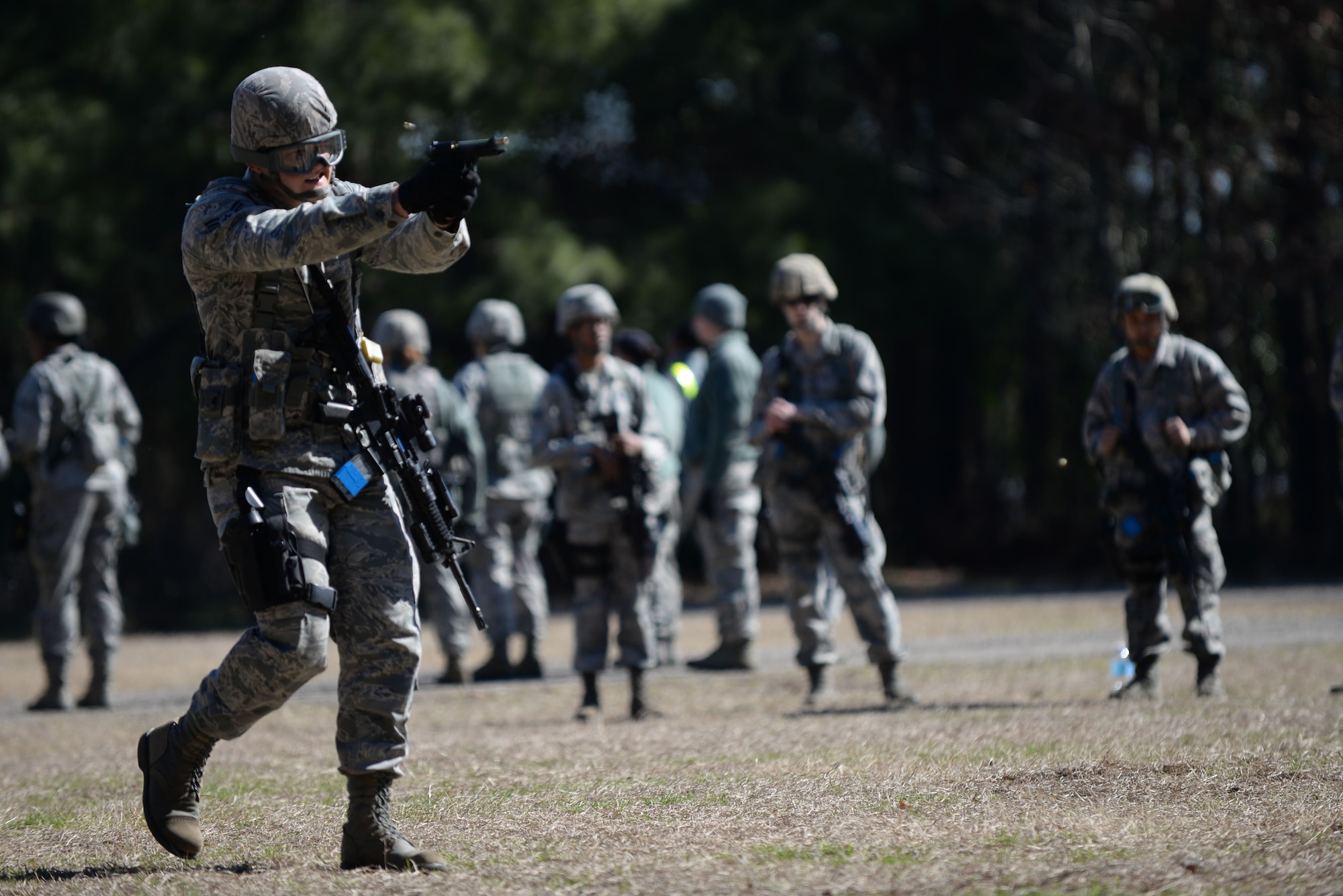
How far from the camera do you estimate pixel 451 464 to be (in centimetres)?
1025

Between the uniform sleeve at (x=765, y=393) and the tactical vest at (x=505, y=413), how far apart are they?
99.1 inches

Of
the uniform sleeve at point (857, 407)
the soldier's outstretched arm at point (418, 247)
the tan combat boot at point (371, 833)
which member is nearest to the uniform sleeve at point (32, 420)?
the uniform sleeve at point (857, 407)

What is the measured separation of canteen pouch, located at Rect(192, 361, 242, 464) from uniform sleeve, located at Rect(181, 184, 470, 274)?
11.9 inches

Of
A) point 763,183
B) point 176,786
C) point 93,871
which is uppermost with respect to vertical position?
point 763,183

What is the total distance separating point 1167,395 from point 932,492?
12632mm

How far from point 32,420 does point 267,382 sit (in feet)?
18.7

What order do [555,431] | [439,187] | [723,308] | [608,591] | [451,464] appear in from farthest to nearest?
[723,308] < [451,464] < [555,431] < [608,591] < [439,187]

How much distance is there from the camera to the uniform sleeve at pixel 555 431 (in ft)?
27.3

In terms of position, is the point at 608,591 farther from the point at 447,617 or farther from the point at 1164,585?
the point at 1164,585

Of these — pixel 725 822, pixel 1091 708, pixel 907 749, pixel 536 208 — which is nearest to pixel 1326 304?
pixel 536 208

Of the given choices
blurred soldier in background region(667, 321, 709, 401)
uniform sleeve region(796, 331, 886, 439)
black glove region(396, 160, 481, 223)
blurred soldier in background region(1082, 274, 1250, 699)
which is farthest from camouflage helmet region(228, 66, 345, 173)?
blurred soldier in background region(667, 321, 709, 401)

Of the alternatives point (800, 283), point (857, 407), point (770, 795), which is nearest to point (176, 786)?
point (770, 795)

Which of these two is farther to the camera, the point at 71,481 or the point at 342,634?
the point at 71,481

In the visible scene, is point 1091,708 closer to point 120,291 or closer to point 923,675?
point 923,675
